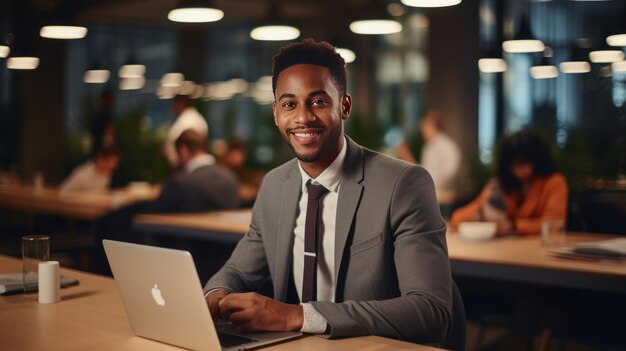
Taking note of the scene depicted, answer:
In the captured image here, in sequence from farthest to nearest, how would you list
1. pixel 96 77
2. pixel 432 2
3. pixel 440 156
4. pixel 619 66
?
pixel 96 77, pixel 440 156, pixel 619 66, pixel 432 2

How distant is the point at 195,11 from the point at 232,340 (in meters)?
3.63

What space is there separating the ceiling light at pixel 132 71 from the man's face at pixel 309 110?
8.55m

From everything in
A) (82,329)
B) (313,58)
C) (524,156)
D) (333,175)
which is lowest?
(82,329)

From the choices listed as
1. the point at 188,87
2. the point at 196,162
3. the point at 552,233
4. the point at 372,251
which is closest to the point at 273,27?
the point at 196,162

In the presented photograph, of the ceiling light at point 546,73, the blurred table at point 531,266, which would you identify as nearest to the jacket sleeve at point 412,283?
the blurred table at point 531,266

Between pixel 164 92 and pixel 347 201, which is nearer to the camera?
pixel 347 201

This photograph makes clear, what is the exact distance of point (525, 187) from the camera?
14.5ft

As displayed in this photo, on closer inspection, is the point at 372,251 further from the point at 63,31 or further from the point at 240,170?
the point at 240,170

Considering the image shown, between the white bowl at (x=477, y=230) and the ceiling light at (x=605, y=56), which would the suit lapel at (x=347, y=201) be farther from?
the ceiling light at (x=605, y=56)

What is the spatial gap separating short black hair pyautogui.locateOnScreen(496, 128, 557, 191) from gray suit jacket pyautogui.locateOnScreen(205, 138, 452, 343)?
2452mm

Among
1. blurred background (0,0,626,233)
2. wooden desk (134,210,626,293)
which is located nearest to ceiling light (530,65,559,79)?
blurred background (0,0,626,233)

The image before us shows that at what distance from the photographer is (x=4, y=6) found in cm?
1065

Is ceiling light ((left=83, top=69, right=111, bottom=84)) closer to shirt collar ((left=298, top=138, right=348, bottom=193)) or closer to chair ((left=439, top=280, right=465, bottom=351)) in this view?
shirt collar ((left=298, top=138, right=348, bottom=193))

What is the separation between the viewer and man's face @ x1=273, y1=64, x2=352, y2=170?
2060mm
